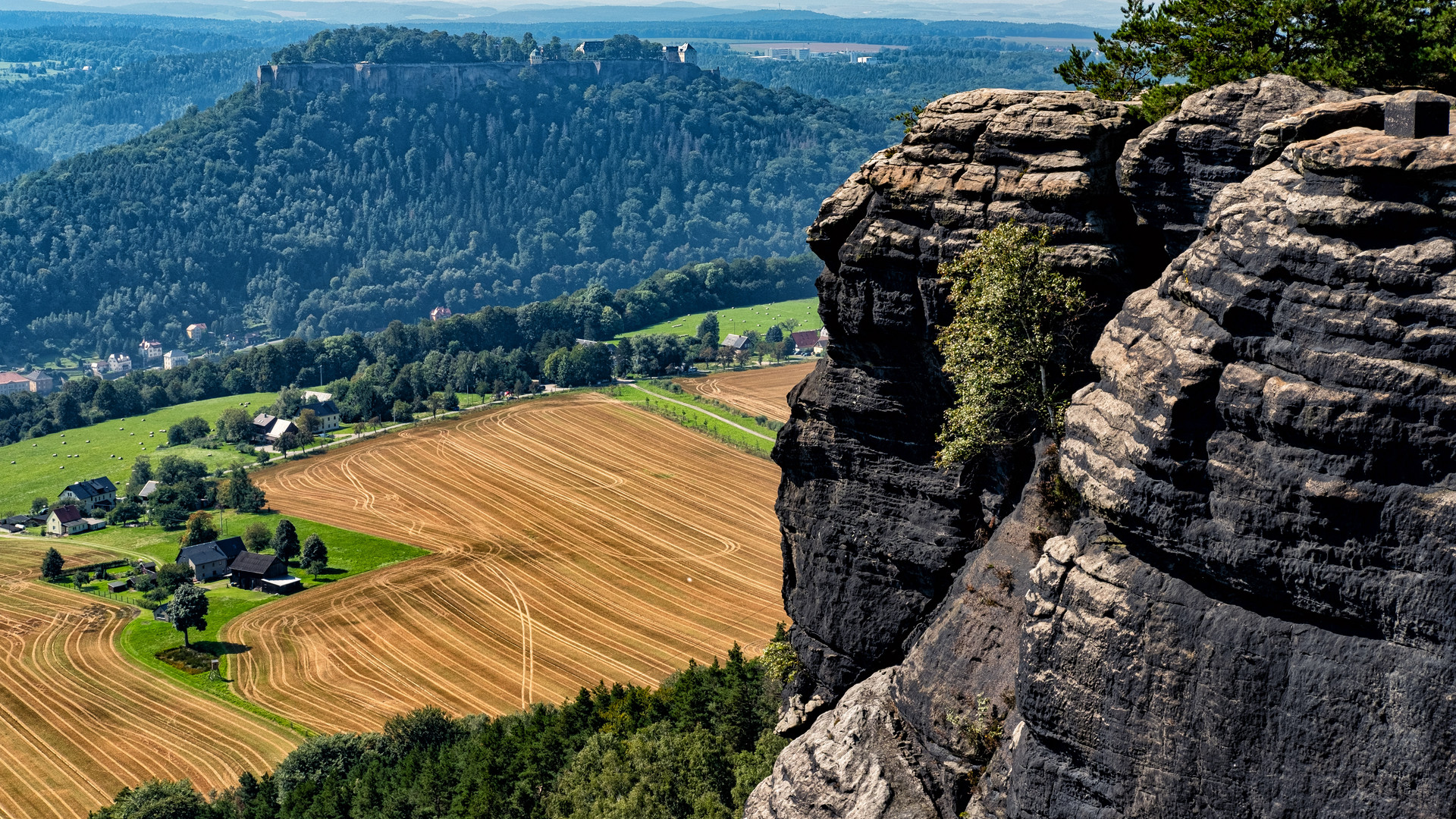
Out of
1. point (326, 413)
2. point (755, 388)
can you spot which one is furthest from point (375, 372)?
point (755, 388)

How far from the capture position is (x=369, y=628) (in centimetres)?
9025

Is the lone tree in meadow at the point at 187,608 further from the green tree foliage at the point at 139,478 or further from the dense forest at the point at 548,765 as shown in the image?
the green tree foliage at the point at 139,478

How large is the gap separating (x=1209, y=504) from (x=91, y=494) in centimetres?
13090

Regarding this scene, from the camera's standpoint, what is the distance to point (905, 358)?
91.7 ft

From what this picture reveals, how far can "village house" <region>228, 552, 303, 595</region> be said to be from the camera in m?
98.9

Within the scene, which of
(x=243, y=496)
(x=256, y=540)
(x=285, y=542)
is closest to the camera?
(x=285, y=542)

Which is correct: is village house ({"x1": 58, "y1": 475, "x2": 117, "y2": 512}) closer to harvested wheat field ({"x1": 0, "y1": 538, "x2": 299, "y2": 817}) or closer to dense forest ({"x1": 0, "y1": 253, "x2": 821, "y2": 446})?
dense forest ({"x1": 0, "y1": 253, "x2": 821, "y2": 446})

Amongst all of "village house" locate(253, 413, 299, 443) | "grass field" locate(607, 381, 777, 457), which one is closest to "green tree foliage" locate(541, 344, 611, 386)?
"grass field" locate(607, 381, 777, 457)

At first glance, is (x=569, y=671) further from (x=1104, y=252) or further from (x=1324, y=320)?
(x=1324, y=320)

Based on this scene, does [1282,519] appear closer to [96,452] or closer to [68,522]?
[68,522]

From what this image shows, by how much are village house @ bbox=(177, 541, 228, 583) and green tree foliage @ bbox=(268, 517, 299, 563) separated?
4175 mm

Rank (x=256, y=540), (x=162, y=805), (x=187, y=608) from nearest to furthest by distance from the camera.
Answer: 1. (x=162, y=805)
2. (x=187, y=608)
3. (x=256, y=540)

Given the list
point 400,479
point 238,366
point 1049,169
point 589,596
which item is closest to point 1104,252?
point 1049,169

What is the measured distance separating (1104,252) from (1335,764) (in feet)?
34.3
